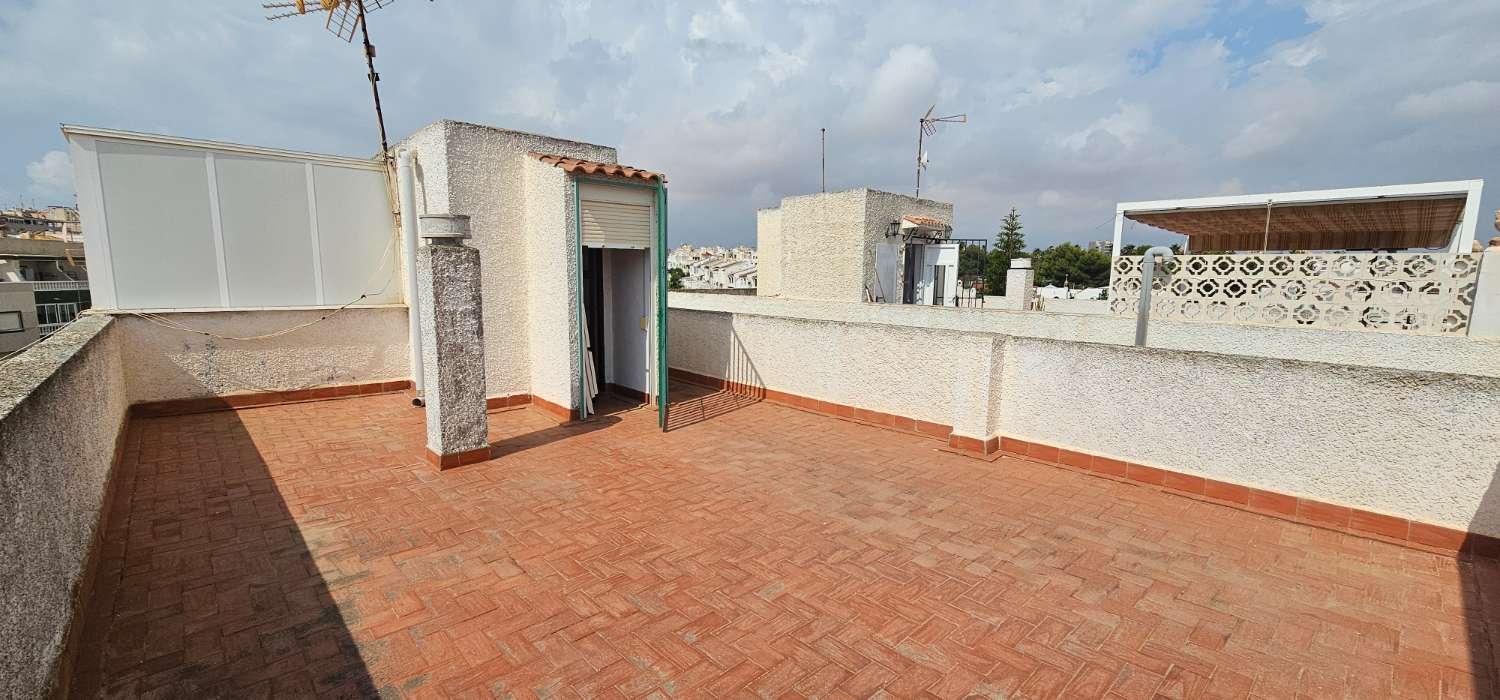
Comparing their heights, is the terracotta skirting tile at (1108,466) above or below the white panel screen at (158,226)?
below

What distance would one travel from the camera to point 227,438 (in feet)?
20.9

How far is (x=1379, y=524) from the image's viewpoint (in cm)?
441

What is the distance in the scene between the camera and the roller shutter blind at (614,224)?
7.20 metres

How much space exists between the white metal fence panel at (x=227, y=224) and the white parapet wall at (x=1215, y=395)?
569 centimetres

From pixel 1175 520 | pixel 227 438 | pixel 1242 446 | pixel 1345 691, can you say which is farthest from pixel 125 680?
pixel 1242 446

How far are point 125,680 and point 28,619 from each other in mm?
702

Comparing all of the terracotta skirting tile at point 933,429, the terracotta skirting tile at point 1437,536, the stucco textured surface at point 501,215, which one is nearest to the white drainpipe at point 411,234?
the stucco textured surface at point 501,215

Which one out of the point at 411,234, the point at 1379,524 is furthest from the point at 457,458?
the point at 1379,524

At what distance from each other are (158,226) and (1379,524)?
12590 mm

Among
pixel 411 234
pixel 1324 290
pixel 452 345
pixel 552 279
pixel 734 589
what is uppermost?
pixel 411 234

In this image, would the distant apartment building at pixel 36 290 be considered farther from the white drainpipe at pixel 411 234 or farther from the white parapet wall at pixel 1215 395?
the white parapet wall at pixel 1215 395

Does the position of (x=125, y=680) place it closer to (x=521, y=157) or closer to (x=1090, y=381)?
(x=521, y=157)

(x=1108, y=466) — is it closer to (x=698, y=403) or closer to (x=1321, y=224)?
(x=698, y=403)

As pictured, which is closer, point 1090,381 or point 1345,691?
point 1345,691
